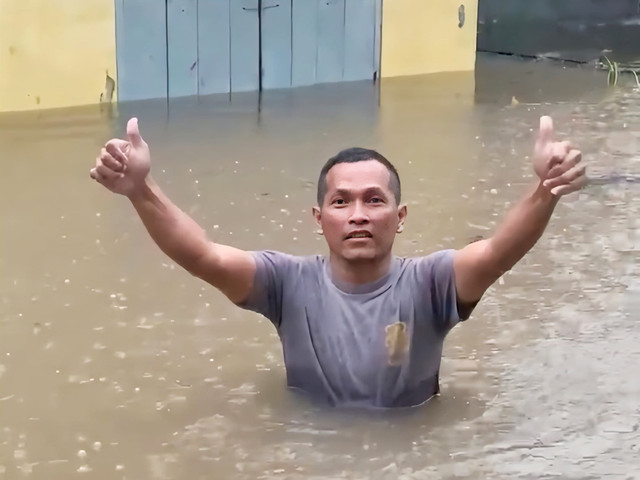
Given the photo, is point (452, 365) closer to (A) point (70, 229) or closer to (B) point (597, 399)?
(B) point (597, 399)

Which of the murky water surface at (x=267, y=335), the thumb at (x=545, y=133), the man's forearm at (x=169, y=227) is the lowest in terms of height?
the murky water surface at (x=267, y=335)

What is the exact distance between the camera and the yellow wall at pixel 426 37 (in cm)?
905

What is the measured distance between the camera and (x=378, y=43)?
8.98 metres

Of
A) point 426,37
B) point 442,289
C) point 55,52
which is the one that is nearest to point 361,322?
point 442,289

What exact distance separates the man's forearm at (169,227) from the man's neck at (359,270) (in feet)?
1.09

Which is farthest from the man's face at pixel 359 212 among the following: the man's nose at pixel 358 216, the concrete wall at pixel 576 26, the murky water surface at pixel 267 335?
the concrete wall at pixel 576 26

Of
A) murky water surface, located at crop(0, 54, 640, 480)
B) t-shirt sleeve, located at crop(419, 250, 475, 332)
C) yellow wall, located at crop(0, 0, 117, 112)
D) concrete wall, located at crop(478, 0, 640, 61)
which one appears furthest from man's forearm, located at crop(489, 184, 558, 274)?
concrete wall, located at crop(478, 0, 640, 61)

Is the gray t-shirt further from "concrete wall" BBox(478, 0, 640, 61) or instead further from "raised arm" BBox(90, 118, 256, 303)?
"concrete wall" BBox(478, 0, 640, 61)

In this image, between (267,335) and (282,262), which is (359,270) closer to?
(282,262)

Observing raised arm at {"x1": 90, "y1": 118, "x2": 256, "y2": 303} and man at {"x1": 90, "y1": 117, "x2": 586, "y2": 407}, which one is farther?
man at {"x1": 90, "y1": 117, "x2": 586, "y2": 407}

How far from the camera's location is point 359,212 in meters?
2.47

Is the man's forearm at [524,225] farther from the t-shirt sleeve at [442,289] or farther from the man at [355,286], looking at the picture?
the t-shirt sleeve at [442,289]

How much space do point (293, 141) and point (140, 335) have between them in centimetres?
300

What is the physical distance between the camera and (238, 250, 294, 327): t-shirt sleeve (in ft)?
8.37
